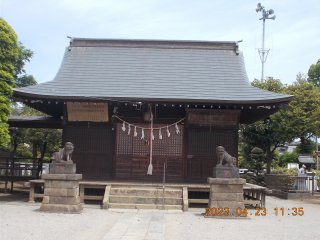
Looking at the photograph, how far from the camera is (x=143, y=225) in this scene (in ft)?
24.7

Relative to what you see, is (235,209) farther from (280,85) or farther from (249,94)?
(280,85)

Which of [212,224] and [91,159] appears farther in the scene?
[91,159]

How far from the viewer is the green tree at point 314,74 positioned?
39594mm

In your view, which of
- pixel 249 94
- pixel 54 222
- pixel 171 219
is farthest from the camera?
pixel 249 94

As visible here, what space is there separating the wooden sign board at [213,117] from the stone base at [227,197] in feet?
10.6

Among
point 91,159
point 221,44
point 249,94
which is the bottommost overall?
point 91,159

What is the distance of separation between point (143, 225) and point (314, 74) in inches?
1542

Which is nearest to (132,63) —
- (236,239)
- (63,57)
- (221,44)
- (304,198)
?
(63,57)

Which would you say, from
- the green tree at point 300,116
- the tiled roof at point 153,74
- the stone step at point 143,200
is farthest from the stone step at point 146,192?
the green tree at point 300,116

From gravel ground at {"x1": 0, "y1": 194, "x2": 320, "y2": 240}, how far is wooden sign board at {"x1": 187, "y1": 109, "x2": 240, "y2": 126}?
349 cm

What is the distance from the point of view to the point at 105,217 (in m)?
8.69

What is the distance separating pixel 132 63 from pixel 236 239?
9.23 m

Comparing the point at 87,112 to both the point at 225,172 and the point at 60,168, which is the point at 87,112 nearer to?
the point at 60,168

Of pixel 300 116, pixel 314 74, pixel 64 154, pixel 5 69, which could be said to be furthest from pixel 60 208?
pixel 314 74
